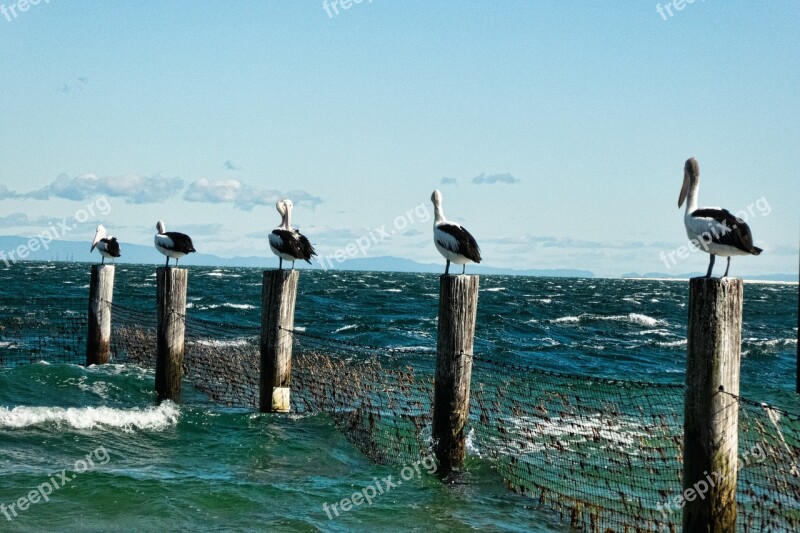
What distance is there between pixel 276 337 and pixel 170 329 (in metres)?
2.24

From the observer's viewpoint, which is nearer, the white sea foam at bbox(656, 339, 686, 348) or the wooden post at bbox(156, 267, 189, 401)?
the wooden post at bbox(156, 267, 189, 401)

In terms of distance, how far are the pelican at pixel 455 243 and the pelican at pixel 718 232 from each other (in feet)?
9.09

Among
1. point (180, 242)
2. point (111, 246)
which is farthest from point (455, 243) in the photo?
point (111, 246)

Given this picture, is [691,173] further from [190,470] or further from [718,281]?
[190,470]

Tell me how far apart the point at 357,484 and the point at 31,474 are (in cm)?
368

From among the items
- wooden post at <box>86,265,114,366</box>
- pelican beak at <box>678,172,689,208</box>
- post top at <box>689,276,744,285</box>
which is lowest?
wooden post at <box>86,265,114,366</box>

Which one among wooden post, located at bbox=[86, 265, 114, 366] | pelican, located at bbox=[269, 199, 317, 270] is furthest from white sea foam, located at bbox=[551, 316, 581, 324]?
pelican, located at bbox=[269, 199, 317, 270]

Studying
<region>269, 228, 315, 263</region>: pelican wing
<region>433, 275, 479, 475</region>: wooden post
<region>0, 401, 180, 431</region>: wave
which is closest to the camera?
<region>433, 275, 479, 475</region>: wooden post

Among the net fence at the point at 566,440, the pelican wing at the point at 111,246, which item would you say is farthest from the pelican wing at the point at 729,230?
the pelican wing at the point at 111,246

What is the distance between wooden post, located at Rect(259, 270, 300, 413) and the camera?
11.6 meters

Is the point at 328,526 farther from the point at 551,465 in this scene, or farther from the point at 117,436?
the point at 117,436

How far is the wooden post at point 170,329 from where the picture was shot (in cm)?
1291

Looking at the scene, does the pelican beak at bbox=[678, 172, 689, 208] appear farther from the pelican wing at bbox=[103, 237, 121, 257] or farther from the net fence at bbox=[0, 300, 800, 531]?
the pelican wing at bbox=[103, 237, 121, 257]

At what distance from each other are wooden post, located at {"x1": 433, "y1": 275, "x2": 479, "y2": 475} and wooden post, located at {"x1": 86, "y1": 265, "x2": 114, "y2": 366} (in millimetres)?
8380
